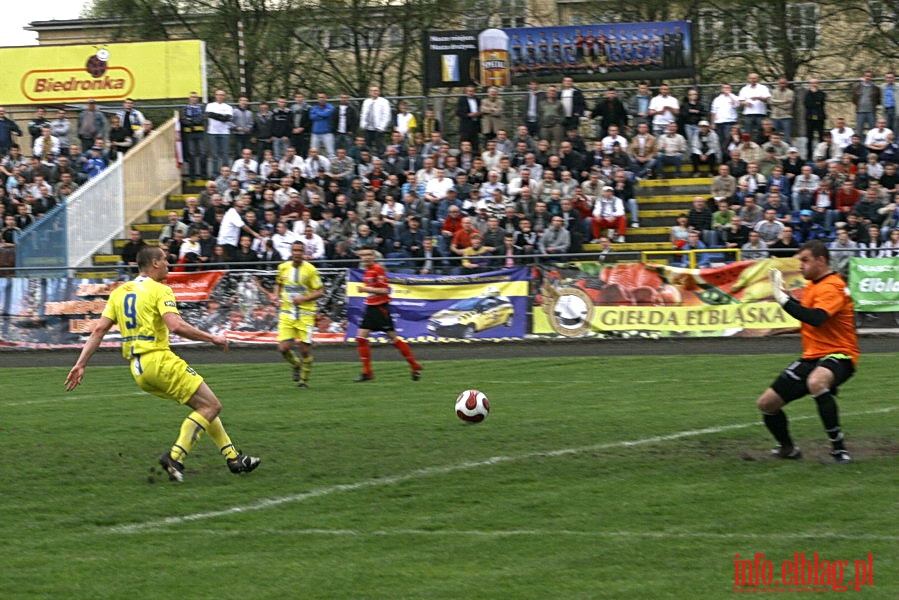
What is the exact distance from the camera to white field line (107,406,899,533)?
8836mm

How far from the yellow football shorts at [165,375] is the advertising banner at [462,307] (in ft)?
45.0

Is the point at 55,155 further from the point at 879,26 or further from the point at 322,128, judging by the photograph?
the point at 879,26

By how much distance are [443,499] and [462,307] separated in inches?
596

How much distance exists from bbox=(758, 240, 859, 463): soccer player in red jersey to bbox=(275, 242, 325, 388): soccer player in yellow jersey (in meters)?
8.91

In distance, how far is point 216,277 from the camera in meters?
25.4

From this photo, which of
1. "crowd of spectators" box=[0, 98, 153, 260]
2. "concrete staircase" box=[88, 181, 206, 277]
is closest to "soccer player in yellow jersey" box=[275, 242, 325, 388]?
"concrete staircase" box=[88, 181, 206, 277]

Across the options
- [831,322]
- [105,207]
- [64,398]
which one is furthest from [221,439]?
[105,207]

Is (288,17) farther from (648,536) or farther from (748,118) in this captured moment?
(648,536)

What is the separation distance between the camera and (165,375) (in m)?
10.4

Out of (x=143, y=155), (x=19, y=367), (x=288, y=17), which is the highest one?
(x=288, y=17)

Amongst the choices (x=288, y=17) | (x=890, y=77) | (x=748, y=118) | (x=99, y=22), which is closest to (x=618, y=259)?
(x=748, y=118)

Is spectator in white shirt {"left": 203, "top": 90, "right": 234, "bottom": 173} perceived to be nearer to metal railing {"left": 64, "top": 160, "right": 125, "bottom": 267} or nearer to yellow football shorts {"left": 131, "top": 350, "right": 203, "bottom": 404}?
metal railing {"left": 64, "top": 160, "right": 125, "bottom": 267}

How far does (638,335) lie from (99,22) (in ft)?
117

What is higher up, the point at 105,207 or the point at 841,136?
the point at 841,136
